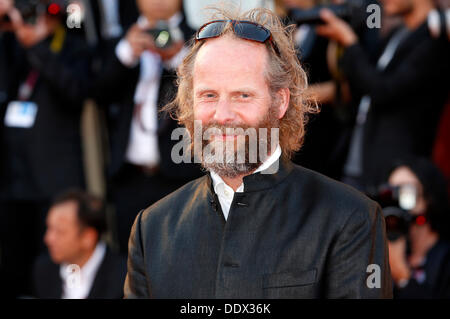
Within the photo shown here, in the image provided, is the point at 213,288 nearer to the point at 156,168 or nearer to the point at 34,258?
the point at 156,168

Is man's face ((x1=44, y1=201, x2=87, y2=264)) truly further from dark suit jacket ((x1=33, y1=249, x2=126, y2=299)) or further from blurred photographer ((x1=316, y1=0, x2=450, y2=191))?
blurred photographer ((x1=316, y1=0, x2=450, y2=191))

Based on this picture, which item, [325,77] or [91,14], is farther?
[91,14]

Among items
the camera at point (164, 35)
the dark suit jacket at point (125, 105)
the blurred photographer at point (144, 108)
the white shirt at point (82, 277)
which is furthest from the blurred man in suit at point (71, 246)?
the camera at point (164, 35)

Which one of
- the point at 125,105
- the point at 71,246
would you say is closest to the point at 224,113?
the point at 125,105

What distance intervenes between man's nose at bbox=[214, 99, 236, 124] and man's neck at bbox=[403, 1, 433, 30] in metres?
2.62

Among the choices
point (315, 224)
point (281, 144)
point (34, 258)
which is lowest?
point (34, 258)

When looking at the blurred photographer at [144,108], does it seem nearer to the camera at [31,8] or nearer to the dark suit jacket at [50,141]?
the dark suit jacket at [50,141]

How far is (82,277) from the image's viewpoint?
15.0 ft

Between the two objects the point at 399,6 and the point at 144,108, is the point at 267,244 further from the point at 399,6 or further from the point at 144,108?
the point at 399,6

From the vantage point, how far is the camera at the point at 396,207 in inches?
153

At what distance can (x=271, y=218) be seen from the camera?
6.89 ft

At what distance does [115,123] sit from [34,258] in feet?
3.67
